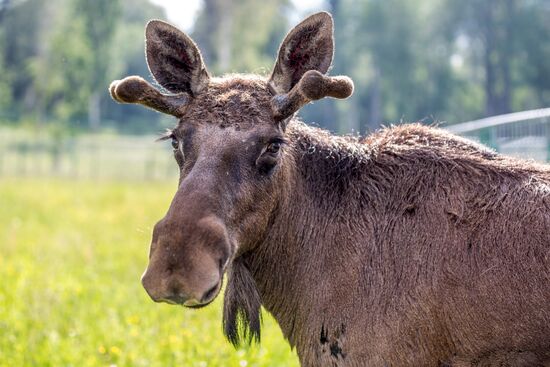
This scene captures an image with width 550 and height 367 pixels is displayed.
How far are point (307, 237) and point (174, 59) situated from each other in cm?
137

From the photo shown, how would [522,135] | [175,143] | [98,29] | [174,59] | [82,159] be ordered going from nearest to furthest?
[175,143]
[174,59]
[522,135]
[82,159]
[98,29]

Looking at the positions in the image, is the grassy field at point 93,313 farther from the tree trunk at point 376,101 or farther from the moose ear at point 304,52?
the tree trunk at point 376,101

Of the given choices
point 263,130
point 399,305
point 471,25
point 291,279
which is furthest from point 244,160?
point 471,25

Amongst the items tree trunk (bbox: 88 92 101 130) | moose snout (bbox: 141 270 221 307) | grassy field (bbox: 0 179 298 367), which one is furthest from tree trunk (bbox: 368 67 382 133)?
moose snout (bbox: 141 270 221 307)

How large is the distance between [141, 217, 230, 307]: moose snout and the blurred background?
277cm

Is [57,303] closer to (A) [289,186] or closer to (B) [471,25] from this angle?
(A) [289,186]

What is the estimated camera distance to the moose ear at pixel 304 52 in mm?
4207

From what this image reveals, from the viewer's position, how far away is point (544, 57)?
40.5 m

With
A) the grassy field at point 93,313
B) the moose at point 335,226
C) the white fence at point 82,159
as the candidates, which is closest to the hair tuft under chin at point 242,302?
the moose at point 335,226

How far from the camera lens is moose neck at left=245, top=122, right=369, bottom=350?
4078mm

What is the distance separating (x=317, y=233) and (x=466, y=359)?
1.09m

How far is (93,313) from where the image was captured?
805cm

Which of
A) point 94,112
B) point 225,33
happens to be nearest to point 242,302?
point 225,33

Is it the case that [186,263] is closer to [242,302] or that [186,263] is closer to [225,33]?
[242,302]
